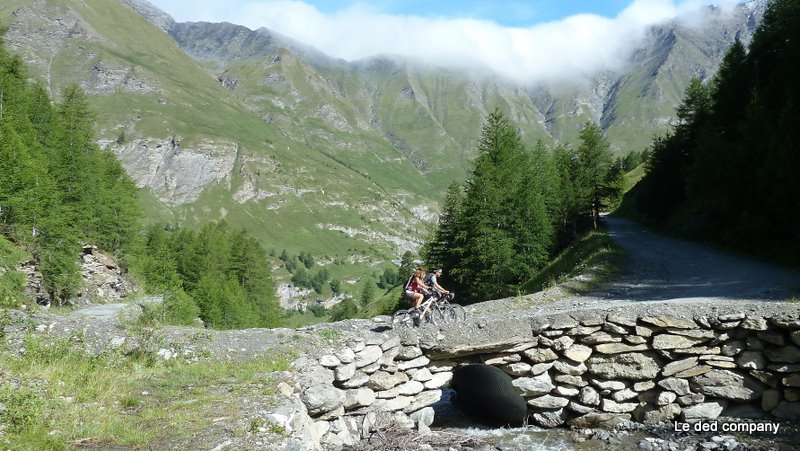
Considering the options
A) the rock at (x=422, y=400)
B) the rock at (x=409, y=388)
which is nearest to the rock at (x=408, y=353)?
the rock at (x=409, y=388)

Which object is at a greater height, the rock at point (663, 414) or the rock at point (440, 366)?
the rock at point (440, 366)

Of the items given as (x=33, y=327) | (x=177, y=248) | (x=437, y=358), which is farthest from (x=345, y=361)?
(x=177, y=248)

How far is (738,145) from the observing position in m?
33.9

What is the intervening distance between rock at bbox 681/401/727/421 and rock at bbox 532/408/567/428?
3.71 metres

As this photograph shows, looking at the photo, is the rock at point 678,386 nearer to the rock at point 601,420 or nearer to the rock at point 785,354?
the rock at point 601,420

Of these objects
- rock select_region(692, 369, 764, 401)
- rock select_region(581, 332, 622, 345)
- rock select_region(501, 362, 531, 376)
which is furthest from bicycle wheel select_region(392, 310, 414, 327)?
rock select_region(692, 369, 764, 401)

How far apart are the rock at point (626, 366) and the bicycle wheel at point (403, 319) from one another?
6064mm

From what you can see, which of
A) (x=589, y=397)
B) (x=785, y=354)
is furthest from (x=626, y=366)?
(x=785, y=354)

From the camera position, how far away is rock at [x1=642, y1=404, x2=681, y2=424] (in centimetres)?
1512

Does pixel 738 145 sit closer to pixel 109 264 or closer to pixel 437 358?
pixel 437 358

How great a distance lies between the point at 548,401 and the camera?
15.7 meters

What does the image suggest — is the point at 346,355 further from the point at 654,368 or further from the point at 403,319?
the point at 654,368

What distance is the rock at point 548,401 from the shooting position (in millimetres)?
15664

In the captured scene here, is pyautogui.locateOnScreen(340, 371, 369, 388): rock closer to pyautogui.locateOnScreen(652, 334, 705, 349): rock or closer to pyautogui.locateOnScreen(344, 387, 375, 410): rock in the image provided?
pyautogui.locateOnScreen(344, 387, 375, 410): rock
